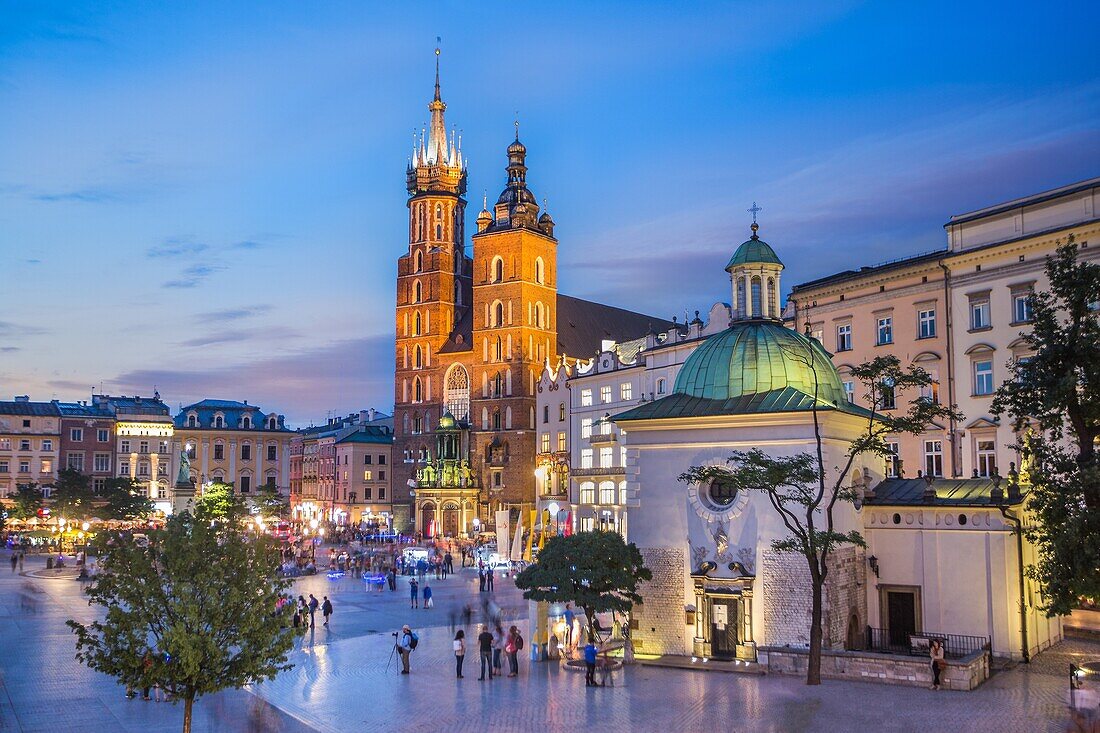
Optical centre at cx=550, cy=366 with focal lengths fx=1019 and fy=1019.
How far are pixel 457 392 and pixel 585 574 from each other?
71867 mm

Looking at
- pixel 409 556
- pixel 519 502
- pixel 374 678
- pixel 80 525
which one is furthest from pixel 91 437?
pixel 374 678

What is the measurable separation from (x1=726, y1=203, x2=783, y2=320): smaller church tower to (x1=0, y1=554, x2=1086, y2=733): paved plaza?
41.8 ft

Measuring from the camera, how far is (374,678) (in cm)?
2719

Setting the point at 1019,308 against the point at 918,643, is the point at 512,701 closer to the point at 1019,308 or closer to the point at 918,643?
the point at 918,643

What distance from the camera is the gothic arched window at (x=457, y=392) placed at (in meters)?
98.3

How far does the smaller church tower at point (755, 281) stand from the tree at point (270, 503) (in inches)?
2207

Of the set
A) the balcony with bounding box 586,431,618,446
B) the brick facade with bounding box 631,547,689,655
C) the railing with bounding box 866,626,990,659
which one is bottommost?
the railing with bounding box 866,626,990,659

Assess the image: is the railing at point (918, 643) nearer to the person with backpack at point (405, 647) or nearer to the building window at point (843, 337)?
the person with backpack at point (405, 647)

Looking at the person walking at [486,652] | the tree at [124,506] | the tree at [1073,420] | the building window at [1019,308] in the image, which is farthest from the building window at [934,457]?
the tree at [124,506]

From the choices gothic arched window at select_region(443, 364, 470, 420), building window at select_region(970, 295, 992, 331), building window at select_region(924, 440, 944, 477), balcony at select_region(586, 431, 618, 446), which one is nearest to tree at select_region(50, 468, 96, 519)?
gothic arched window at select_region(443, 364, 470, 420)

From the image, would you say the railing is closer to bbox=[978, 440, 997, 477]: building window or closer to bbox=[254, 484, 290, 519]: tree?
bbox=[978, 440, 997, 477]: building window

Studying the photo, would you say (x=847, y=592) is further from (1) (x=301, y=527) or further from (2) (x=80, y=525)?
(1) (x=301, y=527)

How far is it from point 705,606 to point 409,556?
3688 centimetres

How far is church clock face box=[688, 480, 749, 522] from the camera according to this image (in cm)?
2953
